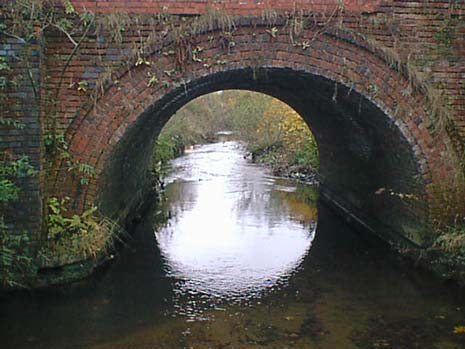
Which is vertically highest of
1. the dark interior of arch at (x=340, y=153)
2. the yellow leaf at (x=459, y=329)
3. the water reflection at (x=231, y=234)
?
the dark interior of arch at (x=340, y=153)

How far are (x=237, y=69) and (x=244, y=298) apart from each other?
333 cm

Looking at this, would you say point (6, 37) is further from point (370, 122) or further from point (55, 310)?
point (370, 122)

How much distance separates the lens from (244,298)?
7715 millimetres

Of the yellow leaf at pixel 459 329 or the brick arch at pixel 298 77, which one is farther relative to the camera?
the brick arch at pixel 298 77

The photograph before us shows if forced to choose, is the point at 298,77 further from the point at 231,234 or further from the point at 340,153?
the point at 340,153

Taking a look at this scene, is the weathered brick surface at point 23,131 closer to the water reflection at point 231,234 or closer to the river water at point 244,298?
the river water at point 244,298

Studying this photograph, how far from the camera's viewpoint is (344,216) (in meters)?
13.3

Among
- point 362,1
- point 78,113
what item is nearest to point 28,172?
point 78,113

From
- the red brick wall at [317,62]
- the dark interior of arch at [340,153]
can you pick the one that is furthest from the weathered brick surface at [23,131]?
the dark interior of arch at [340,153]

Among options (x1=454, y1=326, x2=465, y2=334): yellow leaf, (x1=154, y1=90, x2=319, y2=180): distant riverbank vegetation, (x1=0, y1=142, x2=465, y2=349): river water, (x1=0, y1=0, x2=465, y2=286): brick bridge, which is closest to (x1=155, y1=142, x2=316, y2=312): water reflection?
(x1=0, y1=142, x2=465, y2=349): river water

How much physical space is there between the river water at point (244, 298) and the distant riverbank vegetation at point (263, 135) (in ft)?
25.8

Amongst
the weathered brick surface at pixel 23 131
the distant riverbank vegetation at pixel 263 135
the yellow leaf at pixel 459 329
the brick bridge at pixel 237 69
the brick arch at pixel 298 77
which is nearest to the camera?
the yellow leaf at pixel 459 329

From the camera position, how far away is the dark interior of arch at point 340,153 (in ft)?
28.0

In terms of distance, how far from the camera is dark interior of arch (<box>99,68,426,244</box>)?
8.55 meters
